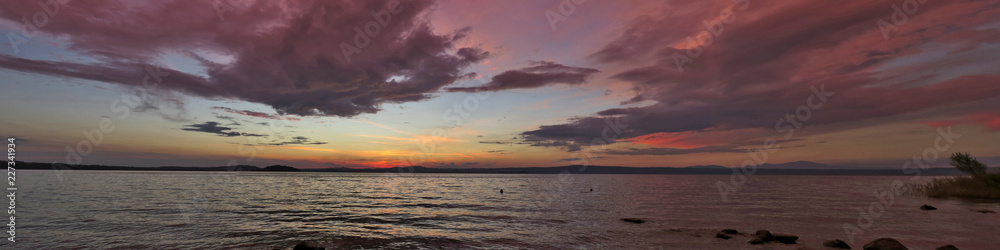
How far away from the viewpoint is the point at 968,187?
5297cm

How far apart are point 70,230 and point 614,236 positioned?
3776 cm

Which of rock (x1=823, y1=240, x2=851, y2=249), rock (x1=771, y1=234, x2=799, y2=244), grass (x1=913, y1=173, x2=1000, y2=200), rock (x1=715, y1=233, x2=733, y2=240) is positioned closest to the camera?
rock (x1=823, y1=240, x2=851, y2=249)

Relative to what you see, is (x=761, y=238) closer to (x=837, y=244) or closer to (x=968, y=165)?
(x=837, y=244)

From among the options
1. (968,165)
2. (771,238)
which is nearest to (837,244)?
(771,238)

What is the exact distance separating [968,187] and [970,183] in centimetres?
61

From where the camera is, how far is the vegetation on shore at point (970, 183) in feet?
166

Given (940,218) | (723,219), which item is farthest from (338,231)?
(940,218)

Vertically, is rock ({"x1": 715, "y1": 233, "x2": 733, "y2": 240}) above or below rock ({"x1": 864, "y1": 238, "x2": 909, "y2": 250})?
below

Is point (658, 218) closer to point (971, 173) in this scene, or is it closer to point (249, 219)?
point (249, 219)

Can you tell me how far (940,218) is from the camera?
107 feet

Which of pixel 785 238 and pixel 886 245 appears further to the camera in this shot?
pixel 785 238

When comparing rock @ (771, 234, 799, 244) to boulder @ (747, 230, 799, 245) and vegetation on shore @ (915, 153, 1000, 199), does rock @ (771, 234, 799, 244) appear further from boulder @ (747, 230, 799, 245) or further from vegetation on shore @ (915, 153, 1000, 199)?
vegetation on shore @ (915, 153, 1000, 199)

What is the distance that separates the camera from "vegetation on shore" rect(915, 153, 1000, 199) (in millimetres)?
50656

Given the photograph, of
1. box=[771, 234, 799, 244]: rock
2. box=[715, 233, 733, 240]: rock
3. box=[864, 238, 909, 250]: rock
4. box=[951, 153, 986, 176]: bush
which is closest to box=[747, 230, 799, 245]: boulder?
box=[771, 234, 799, 244]: rock
